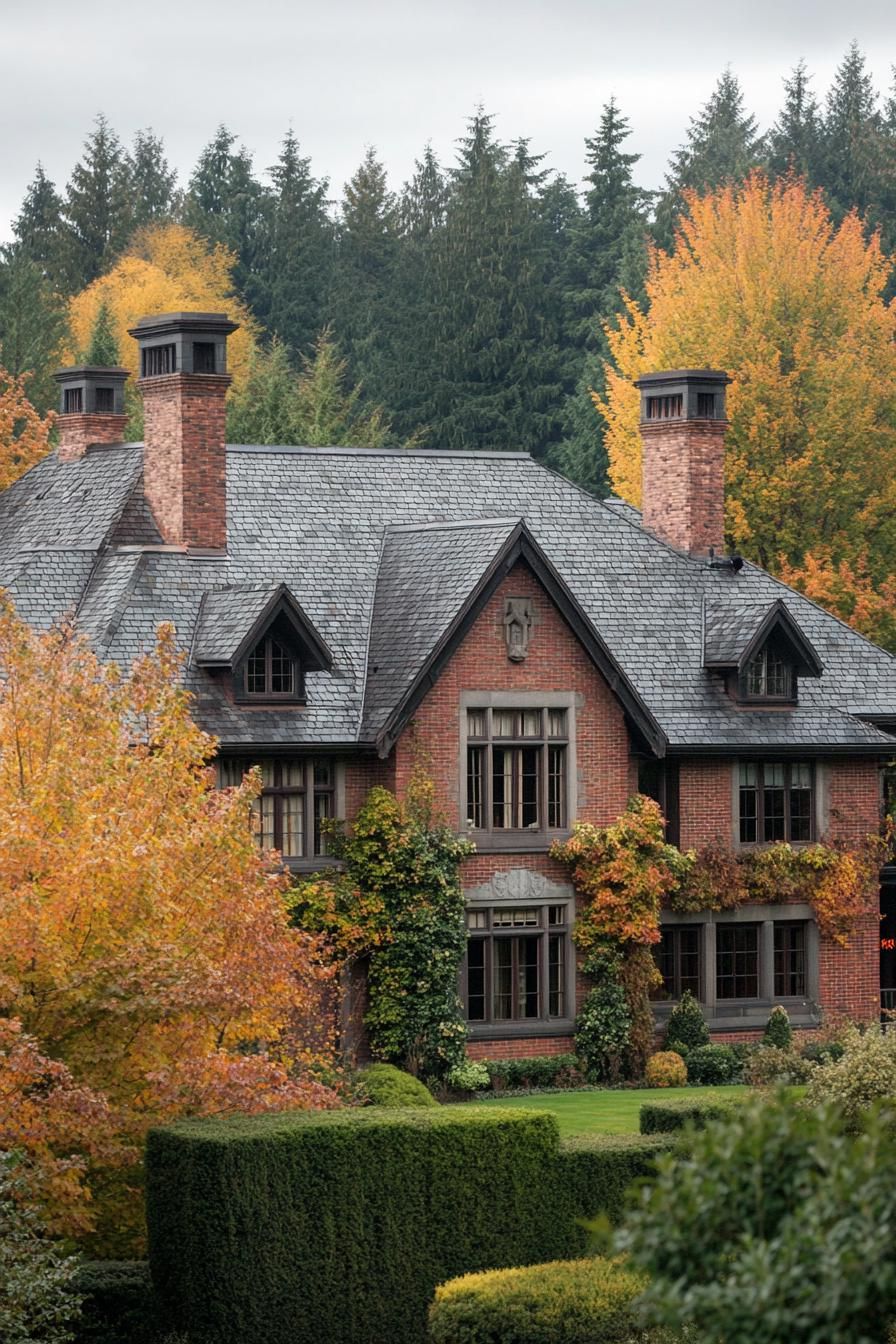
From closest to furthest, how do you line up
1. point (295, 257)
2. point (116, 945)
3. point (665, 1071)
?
point (116, 945) < point (665, 1071) < point (295, 257)

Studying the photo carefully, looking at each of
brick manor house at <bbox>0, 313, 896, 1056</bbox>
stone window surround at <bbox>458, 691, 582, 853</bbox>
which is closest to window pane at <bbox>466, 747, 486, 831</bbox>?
brick manor house at <bbox>0, 313, 896, 1056</bbox>

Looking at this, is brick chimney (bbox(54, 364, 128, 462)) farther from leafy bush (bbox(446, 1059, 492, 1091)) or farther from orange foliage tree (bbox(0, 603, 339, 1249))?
orange foliage tree (bbox(0, 603, 339, 1249))

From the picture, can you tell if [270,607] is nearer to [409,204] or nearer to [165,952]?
[165,952]

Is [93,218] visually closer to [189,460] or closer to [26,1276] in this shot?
[189,460]

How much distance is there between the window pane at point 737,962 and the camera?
38594mm

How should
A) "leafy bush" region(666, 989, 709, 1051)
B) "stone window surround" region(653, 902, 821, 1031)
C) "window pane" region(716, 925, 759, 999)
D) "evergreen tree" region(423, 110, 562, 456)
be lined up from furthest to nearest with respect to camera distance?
"evergreen tree" region(423, 110, 562, 456)
"window pane" region(716, 925, 759, 999)
"stone window surround" region(653, 902, 821, 1031)
"leafy bush" region(666, 989, 709, 1051)

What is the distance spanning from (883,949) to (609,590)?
25.1 ft

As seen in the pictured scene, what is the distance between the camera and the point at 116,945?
890 inches

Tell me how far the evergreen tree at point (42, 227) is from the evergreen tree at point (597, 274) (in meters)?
18.5

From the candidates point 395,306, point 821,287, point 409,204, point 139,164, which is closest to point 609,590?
point 821,287

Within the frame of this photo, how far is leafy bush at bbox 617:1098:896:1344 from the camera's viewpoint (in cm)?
1092

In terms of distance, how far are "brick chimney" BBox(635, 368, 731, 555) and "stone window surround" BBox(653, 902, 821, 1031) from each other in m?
6.18

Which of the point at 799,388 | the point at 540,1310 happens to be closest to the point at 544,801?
the point at 540,1310

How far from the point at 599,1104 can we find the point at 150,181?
75461 mm
